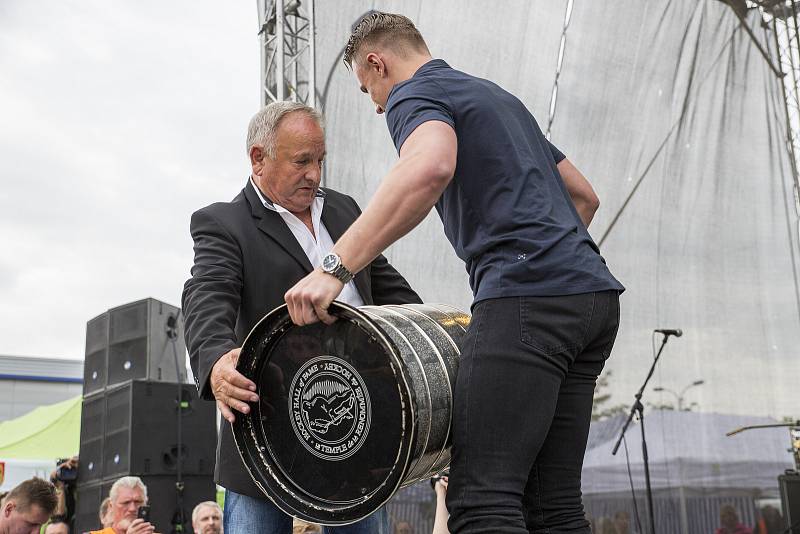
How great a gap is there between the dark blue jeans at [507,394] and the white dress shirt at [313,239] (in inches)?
25.4

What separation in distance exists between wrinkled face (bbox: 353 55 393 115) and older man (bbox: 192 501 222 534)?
5138 mm

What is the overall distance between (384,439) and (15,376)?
27.5 m

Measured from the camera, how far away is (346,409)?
1.44 m

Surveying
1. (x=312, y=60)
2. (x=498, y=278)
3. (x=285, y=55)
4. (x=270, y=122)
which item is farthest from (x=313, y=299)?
(x=285, y=55)

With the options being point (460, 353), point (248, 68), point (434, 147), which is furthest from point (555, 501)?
point (248, 68)

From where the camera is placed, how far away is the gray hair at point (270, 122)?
213cm

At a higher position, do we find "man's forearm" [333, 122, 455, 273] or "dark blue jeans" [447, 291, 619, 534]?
"man's forearm" [333, 122, 455, 273]

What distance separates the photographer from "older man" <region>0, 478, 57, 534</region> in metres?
5.27

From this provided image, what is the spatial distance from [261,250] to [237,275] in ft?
0.35

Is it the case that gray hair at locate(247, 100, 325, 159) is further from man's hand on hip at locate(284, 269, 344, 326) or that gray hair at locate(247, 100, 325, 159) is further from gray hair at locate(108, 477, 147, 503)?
gray hair at locate(108, 477, 147, 503)

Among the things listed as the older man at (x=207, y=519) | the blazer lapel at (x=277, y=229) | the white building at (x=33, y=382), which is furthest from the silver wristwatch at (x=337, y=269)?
the white building at (x=33, y=382)

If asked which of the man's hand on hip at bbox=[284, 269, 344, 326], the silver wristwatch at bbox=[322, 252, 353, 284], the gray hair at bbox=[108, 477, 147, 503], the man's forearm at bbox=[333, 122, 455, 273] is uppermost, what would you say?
the man's forearm at bbox=[333, 122, 455, 273]

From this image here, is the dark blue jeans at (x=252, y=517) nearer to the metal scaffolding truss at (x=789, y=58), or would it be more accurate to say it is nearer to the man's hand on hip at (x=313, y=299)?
the man's hand on hip at (x=313, y=299)

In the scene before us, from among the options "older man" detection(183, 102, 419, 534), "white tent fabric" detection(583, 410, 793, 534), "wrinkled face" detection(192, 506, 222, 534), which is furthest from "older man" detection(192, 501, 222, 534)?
"older man" detection(183, 102, 419, 534)
